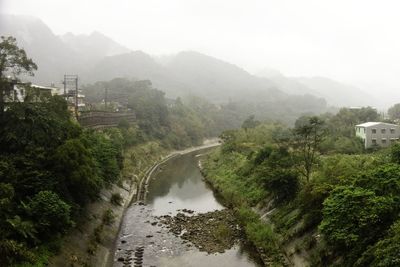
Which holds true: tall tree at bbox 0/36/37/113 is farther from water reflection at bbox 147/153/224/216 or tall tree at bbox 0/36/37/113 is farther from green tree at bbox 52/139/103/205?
water reflection at bbox 147/153/224/216

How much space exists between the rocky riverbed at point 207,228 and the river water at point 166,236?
2.29 feet

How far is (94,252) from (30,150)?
8.41 metres

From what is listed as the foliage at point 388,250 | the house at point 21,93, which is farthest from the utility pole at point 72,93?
the foliage at point 388,250

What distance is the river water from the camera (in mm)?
27438

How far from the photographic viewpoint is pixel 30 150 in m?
27.9

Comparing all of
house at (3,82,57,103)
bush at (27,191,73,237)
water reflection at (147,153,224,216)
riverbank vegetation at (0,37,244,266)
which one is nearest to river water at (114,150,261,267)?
water reflection at (147,153,224,216)

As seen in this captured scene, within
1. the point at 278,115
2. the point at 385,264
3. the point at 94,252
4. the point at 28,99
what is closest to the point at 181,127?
the point at 278,115

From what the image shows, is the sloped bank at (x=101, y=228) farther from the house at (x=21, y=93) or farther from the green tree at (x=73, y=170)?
the house at (x=21, y=93)

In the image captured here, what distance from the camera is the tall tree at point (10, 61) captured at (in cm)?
2978

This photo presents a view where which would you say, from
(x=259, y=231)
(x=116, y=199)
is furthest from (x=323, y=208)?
(x=116, y=199)

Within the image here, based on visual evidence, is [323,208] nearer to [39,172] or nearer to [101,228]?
[101,228]

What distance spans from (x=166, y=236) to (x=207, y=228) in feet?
12.7

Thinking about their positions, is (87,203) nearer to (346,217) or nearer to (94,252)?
(94,252)

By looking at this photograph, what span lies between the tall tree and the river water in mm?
14439
